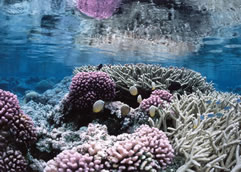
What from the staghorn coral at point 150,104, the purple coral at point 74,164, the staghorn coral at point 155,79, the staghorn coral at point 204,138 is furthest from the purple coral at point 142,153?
the staghorn coral at point 155,79

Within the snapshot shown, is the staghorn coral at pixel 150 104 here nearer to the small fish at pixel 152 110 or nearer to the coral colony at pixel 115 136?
the coral colony at pixel 115 136

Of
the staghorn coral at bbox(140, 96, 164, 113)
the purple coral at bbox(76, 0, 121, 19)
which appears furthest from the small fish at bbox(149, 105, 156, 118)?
the purple coral at bbox(76, 0, 121, 19)

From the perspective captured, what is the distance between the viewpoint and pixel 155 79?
6234 mm

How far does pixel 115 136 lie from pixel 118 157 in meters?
1.06

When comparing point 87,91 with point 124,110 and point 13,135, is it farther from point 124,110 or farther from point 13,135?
point 13,135

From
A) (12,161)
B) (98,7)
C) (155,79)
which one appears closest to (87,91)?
(12,161)

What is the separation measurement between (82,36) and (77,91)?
577 inches

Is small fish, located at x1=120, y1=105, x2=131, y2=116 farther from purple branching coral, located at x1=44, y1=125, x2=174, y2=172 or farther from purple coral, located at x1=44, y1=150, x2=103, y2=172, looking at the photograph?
purple coral, located at x1=44, y1=150, x2=103, y2=172

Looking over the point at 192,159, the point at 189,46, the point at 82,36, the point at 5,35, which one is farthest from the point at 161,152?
the point at 5,35

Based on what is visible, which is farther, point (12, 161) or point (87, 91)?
point (87, 91)

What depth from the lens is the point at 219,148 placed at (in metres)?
3.17

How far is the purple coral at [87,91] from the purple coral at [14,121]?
3.93 feet

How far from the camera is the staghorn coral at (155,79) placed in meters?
5.79

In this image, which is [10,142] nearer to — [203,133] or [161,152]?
[161,152]
